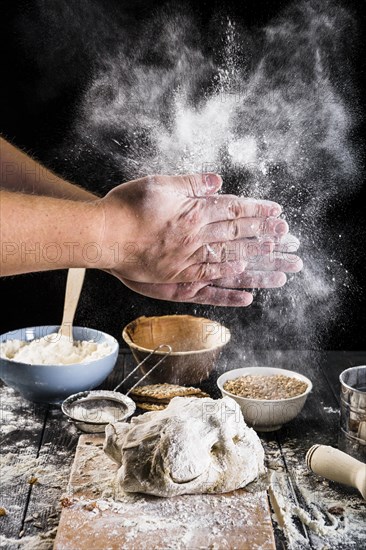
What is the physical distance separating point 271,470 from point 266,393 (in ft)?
0.89

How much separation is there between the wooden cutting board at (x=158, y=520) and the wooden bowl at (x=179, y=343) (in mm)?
535

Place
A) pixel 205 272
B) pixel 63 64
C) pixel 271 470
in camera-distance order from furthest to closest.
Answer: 1. pixel 63 64
2. pixel 205 272
3. pixel 271 470

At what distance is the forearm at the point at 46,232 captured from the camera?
1.34 metres

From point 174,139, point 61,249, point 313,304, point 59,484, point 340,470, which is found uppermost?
point 174,139

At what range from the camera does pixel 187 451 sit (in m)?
1.41

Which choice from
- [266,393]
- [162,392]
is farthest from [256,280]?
[162,392]

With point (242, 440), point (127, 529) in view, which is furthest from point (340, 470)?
point (127, 529)

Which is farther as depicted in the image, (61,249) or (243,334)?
(243,334)

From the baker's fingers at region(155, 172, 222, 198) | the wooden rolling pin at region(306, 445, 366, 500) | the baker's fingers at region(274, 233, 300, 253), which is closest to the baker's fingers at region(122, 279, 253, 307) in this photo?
the baker's fingers at region(274, 233, 300, 253)

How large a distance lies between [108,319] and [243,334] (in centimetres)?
47

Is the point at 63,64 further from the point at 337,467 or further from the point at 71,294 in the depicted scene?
the point at 337,467

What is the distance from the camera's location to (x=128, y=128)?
2406mm

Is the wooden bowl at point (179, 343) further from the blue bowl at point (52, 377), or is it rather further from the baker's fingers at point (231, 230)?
the baker's fingers at point (231, 230)

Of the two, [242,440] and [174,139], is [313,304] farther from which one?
[242,440]
